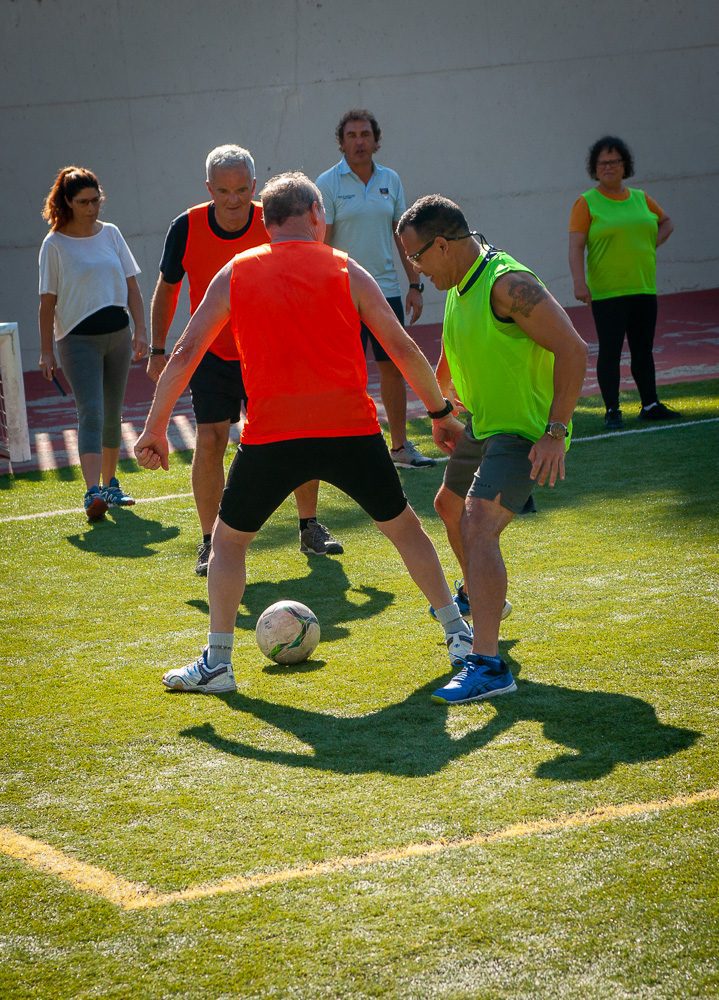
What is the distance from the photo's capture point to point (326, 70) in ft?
55.3

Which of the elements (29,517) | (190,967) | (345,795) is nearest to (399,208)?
(29,517)

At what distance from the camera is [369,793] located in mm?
3771

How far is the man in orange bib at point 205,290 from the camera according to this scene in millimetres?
6461

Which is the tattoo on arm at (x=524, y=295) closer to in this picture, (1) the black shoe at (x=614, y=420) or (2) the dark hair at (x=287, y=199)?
(2) the dark hair at (x=287, y=199)

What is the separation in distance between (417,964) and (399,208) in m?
7.20

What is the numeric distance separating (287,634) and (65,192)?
4.41 metres

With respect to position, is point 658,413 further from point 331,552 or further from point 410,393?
point 331,552

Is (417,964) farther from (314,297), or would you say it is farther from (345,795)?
(314,297)

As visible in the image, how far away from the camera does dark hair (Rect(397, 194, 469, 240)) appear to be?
4.63 m

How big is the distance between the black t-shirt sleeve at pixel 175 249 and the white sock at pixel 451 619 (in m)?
2.73

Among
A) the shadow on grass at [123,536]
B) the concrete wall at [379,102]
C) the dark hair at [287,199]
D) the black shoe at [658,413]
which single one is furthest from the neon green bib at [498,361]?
the concrete wall at [379,102]

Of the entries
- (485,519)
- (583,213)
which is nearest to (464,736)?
(485,519)

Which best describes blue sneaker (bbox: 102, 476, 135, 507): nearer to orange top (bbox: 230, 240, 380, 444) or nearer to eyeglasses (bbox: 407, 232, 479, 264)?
orange top (bbox: 230, 240, 380, 444)

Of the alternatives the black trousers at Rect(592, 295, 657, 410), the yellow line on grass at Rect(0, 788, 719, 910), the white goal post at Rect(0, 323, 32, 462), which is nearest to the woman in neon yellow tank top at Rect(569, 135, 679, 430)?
the black trousers at Rect(592, 295, 657, 410)
